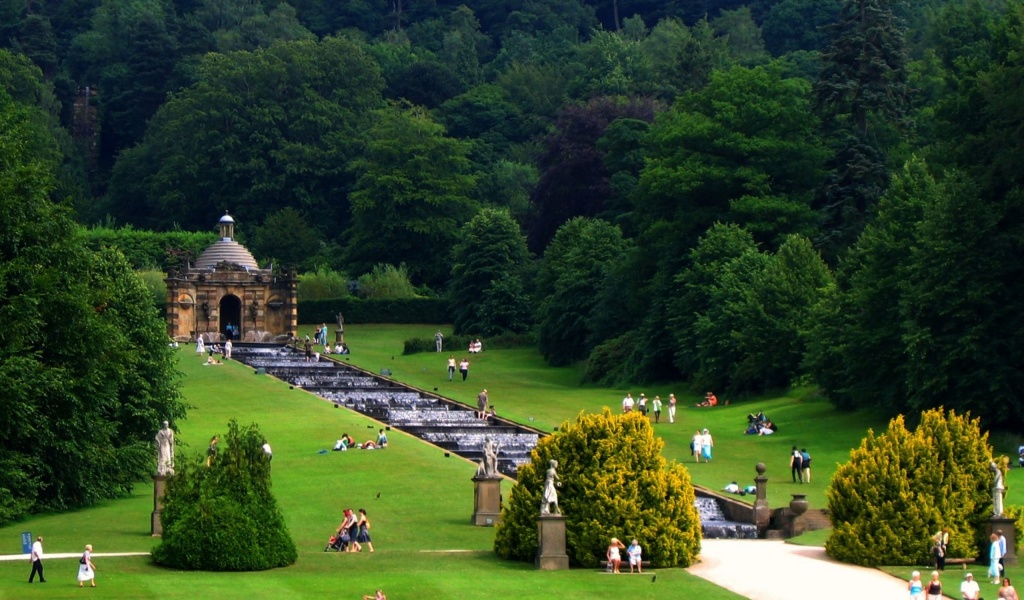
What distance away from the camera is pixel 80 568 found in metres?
38.9

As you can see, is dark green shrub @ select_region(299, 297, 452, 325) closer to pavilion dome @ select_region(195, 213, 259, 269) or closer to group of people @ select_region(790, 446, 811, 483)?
pavilion dome @ select_region(195, 213, 259, 269)

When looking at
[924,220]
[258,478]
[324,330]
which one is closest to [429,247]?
[324,330]

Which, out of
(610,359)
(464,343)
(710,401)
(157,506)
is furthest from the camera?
(464,343)

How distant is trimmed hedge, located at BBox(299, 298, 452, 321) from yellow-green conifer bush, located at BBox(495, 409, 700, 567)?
6933 cm

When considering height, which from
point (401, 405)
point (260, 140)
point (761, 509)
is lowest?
point (761, 509)

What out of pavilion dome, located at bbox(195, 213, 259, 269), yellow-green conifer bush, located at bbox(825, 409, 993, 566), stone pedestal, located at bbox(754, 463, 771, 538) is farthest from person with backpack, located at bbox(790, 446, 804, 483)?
pavilion dome, located at bbox(195, 213, 259, 269)

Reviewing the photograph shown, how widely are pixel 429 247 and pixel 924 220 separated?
65726mm

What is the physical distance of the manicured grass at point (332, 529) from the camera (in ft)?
130

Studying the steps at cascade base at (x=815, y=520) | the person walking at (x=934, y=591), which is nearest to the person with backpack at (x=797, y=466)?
the steps at cascade base at (x=815, y=520)

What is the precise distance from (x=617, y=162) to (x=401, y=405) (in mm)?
37543

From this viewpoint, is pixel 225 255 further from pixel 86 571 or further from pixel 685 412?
pixel 86 571

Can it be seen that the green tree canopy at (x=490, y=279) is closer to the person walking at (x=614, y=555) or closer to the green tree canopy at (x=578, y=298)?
the green tree canopy at (x=578, y=298)

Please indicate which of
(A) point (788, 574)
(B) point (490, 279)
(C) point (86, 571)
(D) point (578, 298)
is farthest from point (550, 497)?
(B) point (490, 279)

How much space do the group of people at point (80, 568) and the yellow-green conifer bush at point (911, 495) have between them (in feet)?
55.3
